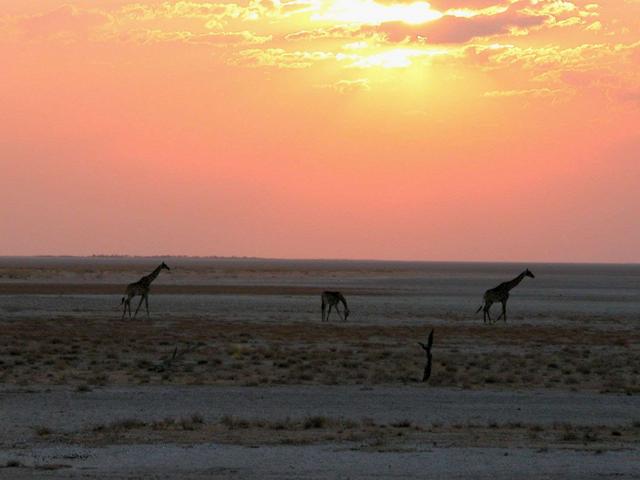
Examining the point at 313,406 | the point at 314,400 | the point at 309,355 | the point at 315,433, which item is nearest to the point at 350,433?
the point at 315,433

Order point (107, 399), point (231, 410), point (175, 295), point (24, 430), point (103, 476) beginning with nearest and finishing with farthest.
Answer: point (103, 476) < point (24, 430) < point (231, 410) < point (107, 399) < point (175, 295)

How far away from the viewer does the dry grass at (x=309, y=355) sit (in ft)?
91.8

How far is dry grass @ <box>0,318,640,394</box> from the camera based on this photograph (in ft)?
91.8

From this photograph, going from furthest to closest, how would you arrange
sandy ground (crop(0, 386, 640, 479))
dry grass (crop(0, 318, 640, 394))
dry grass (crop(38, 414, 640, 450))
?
dry grass (crop(0, 318, 640, 394)) < dry grass (crop(38, 414, 640, 450)) < sandy ground (crop(0, 386, 640, 479))

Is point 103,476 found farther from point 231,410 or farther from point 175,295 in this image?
point 175,295

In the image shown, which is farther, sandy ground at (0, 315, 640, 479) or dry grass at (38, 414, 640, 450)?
dry grass at (38, 414, 640, 450)

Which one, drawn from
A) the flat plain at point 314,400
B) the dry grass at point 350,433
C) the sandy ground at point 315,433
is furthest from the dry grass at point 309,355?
the dry grass at point 350,433

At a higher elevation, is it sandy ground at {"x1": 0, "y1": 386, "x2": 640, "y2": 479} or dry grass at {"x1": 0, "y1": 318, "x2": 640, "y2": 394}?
dry grass at {"x1": 0, "y1": 318, "x2": 640, "y2": 394}

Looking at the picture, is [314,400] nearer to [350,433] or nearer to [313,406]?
[313,406]

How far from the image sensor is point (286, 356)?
109 feet

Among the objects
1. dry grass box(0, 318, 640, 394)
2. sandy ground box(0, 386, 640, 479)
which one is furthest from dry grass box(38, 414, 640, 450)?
dry grass box(0, 318, 640, 394)

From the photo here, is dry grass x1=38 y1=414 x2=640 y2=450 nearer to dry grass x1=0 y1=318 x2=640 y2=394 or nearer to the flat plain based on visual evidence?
the flat plain

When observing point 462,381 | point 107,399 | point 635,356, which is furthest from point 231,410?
point 635,356

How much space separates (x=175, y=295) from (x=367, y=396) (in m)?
55.2
